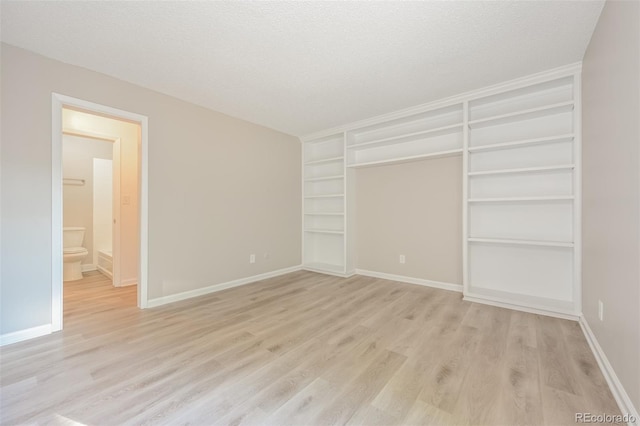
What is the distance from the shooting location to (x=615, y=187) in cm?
158

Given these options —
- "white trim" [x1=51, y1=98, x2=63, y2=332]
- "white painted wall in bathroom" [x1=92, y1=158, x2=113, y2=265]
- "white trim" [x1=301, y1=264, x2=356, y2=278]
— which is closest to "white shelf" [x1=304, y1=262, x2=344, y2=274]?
"white trim" [x1=301, y1=264, x2=356, y2=278]

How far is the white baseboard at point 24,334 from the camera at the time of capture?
2074 millimetres

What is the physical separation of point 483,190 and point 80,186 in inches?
257


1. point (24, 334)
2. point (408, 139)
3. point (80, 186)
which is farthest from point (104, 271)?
point (408, 139)

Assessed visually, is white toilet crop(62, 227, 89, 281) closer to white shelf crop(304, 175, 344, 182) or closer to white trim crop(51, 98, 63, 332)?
white trim crop(51, 98, 63, 332)

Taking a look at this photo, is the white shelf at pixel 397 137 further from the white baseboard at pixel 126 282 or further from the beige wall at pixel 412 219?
the white baseboard at pixel 126 282

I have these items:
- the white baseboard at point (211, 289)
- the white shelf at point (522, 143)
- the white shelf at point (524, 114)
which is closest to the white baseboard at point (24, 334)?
the white baseboard at point (211, 289)

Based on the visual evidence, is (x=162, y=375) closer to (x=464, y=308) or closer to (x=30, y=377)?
(x=30, y=377)

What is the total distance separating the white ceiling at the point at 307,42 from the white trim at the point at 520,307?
7.70 feet

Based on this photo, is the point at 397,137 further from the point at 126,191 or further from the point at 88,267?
the point at 88,267

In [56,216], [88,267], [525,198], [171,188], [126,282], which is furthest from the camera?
[88,267]

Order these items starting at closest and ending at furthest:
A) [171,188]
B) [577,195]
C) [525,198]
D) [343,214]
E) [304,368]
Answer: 1. [304,368]
2. [577,195]
3. [525,198]
4. [171,188]
5. [343,214]

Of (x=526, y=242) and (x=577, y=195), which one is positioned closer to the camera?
(x=577, y=195)

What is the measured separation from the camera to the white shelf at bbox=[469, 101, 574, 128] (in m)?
2.59
